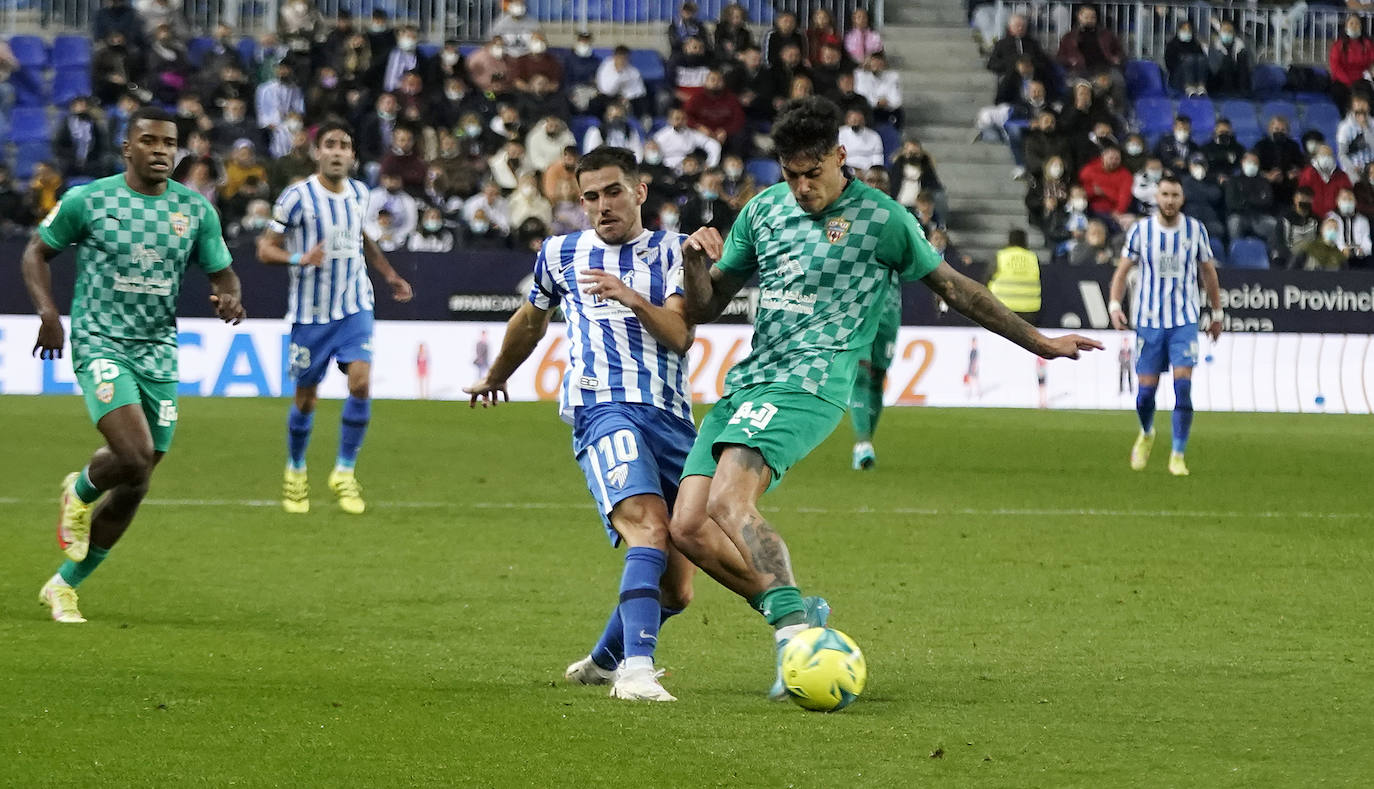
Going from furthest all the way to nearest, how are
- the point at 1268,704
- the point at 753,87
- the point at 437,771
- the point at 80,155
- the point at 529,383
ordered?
the point at 753,87 → the point at 80,155 → the point at 529,383 → the point at 1268,704 → the point at 437,771

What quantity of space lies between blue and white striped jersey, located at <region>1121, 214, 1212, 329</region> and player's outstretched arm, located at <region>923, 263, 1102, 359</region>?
883cm

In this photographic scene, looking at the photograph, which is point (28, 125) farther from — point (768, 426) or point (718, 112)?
point (768, 426)

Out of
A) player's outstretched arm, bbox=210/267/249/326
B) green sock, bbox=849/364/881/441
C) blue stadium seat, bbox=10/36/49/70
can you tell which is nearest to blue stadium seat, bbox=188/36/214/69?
blue stadium seat, bbox=10/36/49/70

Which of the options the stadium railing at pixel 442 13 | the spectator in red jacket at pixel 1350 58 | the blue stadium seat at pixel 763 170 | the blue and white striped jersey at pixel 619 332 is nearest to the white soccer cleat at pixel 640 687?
the blue and white striped jersey at pixel 619 332

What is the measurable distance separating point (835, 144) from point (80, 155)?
60.9 ft

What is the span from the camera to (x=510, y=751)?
5375 mm

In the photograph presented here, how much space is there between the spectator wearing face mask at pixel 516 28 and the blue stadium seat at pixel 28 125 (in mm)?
5699

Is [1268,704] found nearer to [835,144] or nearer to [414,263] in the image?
[835,144]

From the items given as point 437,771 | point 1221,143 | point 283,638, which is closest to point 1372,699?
point 437,771

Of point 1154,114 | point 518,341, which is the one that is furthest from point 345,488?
point 1154,114

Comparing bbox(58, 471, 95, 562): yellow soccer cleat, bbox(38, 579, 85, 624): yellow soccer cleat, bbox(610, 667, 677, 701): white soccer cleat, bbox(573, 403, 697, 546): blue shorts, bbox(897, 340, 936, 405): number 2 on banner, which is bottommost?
bbox(897, 340, 936, 405): number 2 on banner

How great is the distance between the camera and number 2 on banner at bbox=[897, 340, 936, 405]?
2125cm

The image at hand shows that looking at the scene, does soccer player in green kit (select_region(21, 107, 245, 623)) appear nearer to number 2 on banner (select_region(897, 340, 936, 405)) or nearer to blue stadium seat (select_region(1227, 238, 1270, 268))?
number 2 on banner (select_region(897, 340, 936, 405))

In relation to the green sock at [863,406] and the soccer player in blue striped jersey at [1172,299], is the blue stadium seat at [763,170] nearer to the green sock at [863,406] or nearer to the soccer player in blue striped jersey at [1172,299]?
the soccer player in blue striped jersey at [1172,299]
